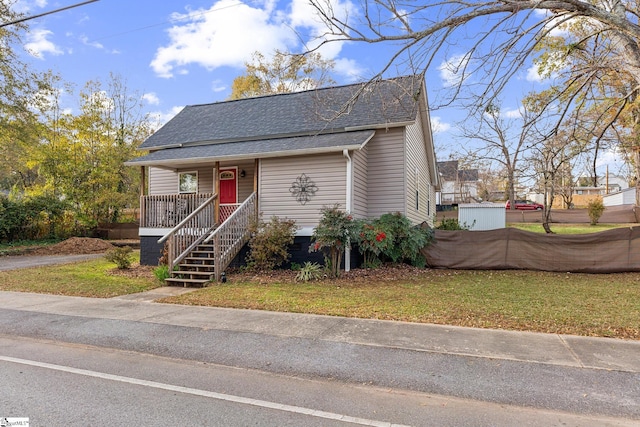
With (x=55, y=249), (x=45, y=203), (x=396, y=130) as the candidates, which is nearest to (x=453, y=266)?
(x=396, y=130)

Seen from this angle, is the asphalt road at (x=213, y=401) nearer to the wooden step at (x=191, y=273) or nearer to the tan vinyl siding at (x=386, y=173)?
the wooden step at (x=191, y=273)

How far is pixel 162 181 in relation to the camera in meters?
15.2

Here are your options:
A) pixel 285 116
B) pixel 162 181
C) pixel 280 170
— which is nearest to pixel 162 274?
pixel 280 170

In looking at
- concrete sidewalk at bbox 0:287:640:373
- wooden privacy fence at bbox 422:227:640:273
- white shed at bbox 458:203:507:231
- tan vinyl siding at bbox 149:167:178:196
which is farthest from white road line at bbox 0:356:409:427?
white shed at bbox 458:203:507:231

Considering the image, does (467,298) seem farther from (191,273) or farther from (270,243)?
(191,273)

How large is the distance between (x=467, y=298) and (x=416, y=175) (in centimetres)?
811

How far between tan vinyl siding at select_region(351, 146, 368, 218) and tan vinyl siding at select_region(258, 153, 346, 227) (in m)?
0.50

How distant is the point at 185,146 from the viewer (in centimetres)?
1475

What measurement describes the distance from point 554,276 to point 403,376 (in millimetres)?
8787

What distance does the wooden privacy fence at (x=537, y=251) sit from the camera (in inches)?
432

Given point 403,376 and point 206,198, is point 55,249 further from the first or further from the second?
point 403,376

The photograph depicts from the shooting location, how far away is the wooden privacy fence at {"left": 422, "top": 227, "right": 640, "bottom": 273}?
11.0 metres

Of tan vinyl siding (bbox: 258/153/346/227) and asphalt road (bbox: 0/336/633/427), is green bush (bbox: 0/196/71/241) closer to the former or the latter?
tan vinyl siding (bbox: 258/153/346/227)

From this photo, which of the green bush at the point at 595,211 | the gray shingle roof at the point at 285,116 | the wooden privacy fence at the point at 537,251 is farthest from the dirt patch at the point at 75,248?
the green bush at the point at 595,211
